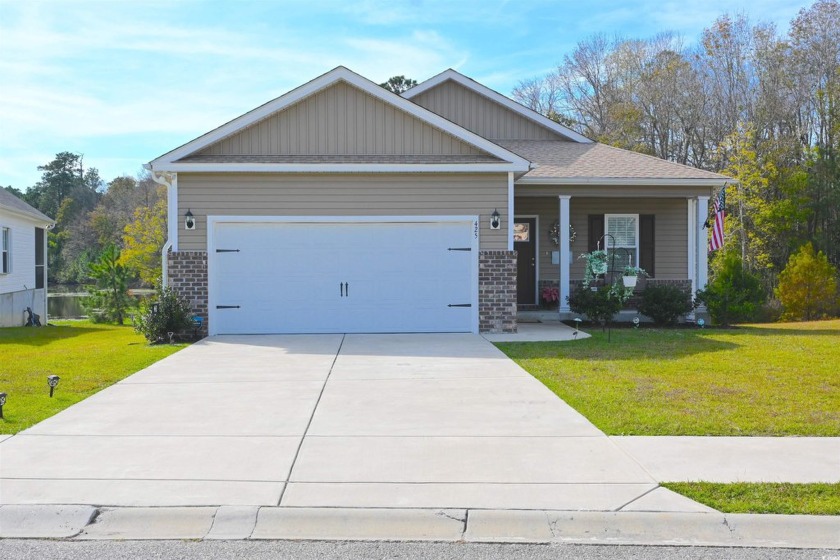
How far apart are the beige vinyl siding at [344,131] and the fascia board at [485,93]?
5.22 metres

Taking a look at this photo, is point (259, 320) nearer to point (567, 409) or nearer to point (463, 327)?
point (463, 327)

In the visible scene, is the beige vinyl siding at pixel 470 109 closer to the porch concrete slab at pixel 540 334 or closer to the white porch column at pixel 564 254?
the white porch column at pixel 564 254

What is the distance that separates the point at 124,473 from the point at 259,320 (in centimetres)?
858

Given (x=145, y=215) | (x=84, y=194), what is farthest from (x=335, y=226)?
(x=84, y=194)

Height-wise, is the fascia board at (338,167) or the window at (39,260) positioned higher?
the fascia board at (338,167)

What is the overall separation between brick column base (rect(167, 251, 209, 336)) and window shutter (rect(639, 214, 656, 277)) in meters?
9.62

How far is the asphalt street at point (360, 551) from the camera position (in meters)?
4.20

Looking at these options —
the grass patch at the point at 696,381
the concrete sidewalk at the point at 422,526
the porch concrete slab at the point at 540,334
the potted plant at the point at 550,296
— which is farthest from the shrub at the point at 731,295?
the concrete sidewalk at the point at 422,526

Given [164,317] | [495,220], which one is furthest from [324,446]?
[495,220]

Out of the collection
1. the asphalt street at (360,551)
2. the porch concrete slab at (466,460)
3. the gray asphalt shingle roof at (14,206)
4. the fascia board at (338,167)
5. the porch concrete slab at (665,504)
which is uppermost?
the gray asphalt shingle roof at (14,206)

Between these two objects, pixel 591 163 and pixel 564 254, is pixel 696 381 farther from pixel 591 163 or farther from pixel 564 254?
pixel 591 163

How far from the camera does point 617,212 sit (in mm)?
17578

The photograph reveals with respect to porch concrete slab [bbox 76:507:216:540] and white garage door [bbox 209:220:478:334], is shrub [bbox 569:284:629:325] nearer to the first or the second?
white garage door [bbox 209:220:478:334]

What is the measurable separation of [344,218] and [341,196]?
1.30ft
